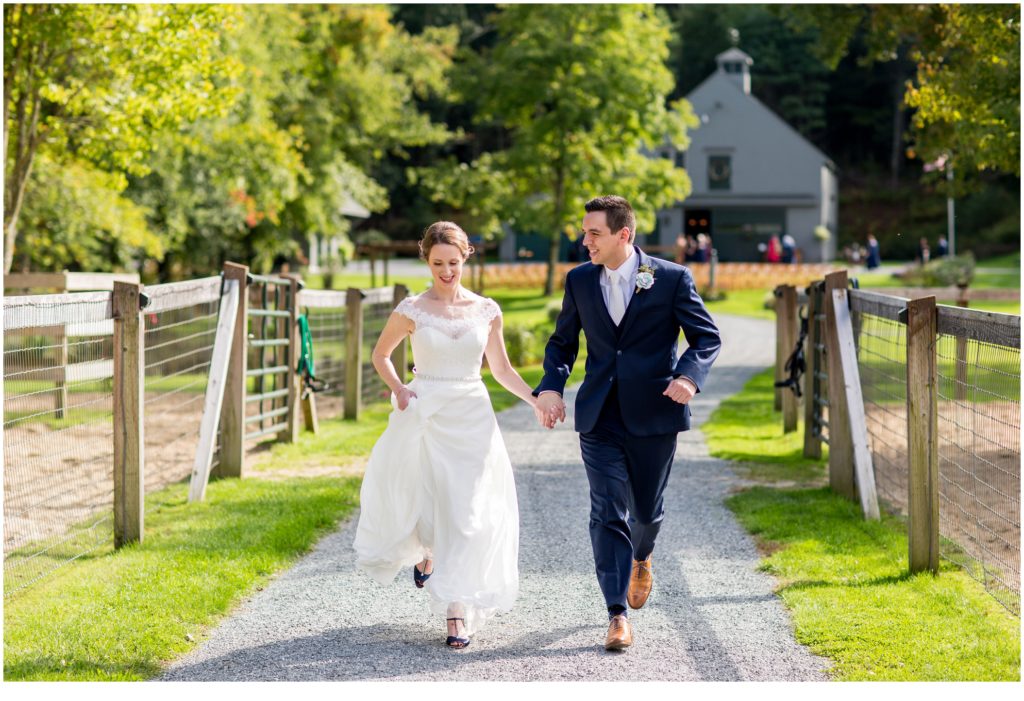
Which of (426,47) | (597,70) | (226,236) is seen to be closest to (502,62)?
(597,70)

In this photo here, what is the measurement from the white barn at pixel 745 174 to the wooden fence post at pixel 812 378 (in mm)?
55228

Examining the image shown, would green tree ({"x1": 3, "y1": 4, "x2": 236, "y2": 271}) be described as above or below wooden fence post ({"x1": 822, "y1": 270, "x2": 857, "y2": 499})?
above

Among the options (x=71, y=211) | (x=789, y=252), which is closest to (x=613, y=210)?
(x=71, y=211)

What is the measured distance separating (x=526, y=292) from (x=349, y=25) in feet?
35.7

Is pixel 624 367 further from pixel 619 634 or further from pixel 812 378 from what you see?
pixel 812 378

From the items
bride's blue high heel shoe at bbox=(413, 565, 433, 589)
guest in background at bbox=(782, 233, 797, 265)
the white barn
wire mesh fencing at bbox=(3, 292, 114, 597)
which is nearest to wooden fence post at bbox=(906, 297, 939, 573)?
bride's blue high heel shoe at bbox=(413, 565, 433, 589)

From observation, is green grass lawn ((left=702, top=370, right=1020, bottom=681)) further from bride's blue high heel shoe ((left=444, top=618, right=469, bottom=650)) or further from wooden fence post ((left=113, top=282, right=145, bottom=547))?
wooden fence post ((left=113, top=282, right=145, bottom=547))

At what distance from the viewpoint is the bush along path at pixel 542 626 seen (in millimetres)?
5250

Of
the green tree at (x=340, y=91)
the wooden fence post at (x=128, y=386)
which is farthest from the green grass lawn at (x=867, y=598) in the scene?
the green tree at (x=340, y=91)

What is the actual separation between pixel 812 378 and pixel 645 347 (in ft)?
19.0

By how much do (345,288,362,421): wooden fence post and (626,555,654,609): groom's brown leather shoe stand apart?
8895 millimetres

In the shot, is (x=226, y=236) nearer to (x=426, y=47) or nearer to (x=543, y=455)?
(x=426, y=47)

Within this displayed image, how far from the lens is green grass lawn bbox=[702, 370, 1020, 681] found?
5312mm

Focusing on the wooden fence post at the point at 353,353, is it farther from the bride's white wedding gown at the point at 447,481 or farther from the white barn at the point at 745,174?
the white barn at the point at 745,174
